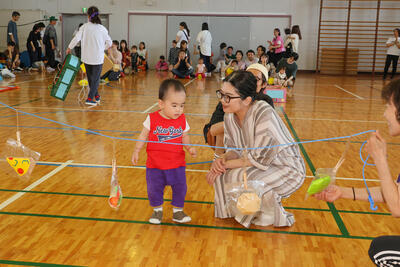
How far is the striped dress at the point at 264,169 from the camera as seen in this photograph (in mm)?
2816

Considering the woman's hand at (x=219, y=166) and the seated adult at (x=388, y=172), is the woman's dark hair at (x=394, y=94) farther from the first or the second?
the woman's hand at (x=219, y=166)

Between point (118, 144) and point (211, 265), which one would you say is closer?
point (211, 265)

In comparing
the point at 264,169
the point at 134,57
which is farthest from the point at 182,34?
the point at 264,169

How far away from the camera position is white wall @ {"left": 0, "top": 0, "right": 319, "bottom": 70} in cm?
1681

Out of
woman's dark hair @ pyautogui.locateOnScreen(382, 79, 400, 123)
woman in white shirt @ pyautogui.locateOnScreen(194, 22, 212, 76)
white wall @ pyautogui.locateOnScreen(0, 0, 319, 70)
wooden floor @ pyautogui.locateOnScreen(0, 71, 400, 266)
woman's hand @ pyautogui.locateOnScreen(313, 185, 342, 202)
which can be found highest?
white wall @ pyautogui.locateOnScreen(0, 0, 319, 70)

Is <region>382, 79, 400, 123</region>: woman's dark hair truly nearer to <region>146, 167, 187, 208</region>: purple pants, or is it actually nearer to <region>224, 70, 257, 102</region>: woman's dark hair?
<region>224, 70, 257, 102</region>: woman's dark hair

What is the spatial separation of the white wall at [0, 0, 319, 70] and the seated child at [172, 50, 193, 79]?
4121mm

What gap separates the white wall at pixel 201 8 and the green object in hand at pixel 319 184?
51.3ft

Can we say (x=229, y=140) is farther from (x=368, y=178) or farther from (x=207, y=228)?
(x=368, y=178)

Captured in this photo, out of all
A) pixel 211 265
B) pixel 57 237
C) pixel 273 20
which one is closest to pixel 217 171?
pixel 211 265

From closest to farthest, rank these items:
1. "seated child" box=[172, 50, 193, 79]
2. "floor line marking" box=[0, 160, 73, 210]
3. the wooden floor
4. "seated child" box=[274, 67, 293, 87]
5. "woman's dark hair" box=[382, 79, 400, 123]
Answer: "woman's dark hair" box=[382, 79, 400, 123] < the wooden floor < "floor line marking" box=[0, 160, 73, 210] < "seated child" box=[274, 67, 293, 87] < "seated child" box=[172, 50, 193, 79]

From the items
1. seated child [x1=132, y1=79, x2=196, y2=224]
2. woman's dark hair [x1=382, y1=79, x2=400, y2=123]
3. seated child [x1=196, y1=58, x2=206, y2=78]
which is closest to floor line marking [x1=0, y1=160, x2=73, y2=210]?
seated child [x1=132, y1=79, x2=196, y2=224]

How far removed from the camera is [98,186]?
145 inches

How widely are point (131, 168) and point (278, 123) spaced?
1876 mm
